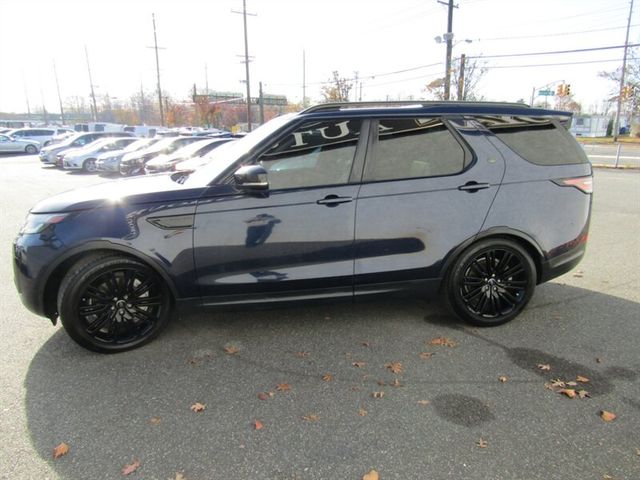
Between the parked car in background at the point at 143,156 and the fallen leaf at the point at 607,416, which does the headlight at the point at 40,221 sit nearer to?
the fallen leaf at the point at 607,416

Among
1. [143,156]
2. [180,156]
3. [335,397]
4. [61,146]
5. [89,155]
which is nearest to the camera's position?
[335,397]

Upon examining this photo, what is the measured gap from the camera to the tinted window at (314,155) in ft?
11.1

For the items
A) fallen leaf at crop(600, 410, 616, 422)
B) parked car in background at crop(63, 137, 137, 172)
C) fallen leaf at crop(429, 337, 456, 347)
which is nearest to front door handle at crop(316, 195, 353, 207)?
fallen leaf at crop(429, 337, 456, 347)

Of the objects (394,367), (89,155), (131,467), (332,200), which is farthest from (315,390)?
(89,155)

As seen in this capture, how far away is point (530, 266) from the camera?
3.81 metres

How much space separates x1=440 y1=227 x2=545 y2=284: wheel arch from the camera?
143 inches

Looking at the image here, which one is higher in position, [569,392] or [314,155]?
[314,155]

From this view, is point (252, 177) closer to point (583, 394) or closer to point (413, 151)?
point (413, 151)

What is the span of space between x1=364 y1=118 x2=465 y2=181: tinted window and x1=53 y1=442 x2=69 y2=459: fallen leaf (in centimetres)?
260

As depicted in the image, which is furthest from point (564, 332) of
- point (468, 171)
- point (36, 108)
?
point (36, 108)

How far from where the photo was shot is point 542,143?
3.81 meters

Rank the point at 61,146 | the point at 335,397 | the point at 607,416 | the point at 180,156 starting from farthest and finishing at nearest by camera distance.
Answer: the point at 61,146 → the point at 180,156 → the point at 335,397 → the point at 607,416

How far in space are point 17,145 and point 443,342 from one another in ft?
128

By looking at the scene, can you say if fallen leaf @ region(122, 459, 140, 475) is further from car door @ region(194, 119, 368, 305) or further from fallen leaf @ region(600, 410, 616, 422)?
fallen leaf @ region(600, 410, 616, 422)
